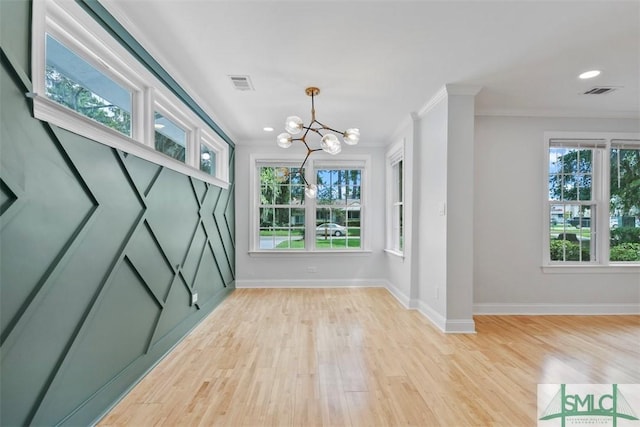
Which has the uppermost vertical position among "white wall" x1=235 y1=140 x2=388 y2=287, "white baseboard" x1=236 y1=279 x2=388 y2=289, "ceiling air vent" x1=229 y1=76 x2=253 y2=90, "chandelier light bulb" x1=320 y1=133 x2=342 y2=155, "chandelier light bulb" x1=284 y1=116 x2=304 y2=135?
"ceiling air vent" x1=229 y1=76 x2=253 y2=90

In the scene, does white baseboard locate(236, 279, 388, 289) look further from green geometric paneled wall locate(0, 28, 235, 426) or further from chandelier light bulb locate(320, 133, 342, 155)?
chandelier light bulb locate(320, 133, 342, 155)

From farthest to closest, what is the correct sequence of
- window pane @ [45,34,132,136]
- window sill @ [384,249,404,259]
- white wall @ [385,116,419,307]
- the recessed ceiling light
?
window sill @ [384,249,404,259] → white wall @ [385,116,419,307] → the recessed ceiling light → window pane @ [45,34,132,136]

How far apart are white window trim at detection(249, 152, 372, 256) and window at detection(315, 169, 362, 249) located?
0.32 feet

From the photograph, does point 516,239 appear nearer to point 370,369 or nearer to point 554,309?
point 554,309

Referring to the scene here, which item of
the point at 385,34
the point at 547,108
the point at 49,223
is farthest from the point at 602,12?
the point at 49,223

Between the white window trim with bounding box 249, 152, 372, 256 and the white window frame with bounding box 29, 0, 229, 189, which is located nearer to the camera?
the white window frame with bounding box 29, 0, 229, 189

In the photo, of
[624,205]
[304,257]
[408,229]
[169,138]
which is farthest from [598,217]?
[169,138]

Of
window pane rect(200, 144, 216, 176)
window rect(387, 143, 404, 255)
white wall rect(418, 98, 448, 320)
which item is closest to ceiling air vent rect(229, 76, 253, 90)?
window pane rect(200, 144, 216, 176)

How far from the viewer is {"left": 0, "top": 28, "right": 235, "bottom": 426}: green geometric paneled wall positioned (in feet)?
4.05

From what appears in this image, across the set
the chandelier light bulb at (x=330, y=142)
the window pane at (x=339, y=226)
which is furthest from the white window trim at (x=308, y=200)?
the chandelier light bulb at (x=330, y=142)

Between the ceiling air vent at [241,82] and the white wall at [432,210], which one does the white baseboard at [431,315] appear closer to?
the white wall at [432,210]

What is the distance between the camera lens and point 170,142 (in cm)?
288

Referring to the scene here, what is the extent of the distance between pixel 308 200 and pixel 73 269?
3990mm

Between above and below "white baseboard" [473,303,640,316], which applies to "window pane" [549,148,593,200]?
above
